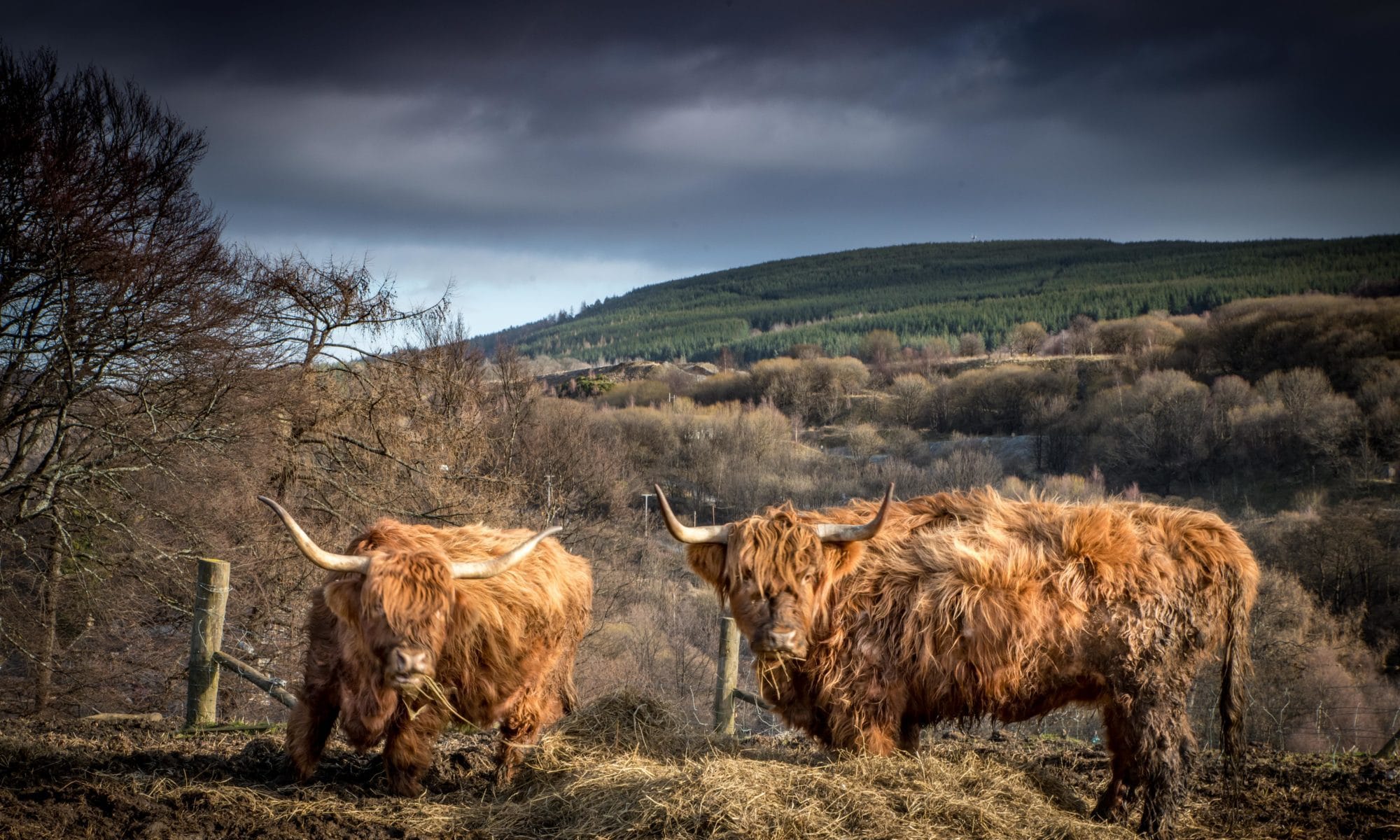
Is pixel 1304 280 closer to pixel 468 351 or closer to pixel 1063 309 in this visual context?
pixel 1063 309

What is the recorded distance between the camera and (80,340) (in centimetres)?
991

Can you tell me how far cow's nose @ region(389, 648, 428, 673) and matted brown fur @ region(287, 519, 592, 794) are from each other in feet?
0.26

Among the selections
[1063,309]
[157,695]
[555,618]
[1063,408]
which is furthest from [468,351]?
[1063,309]

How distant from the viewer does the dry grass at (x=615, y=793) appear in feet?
13.5

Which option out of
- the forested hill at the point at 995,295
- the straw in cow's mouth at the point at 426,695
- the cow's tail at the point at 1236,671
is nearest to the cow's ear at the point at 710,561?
the straw in cow's mouth at the point at 426,695

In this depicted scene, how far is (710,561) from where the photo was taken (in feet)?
17.2

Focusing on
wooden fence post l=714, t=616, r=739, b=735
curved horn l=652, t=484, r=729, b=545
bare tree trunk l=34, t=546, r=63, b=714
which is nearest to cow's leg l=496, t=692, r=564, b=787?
curved horn l=652, t=484, r=729, b=545

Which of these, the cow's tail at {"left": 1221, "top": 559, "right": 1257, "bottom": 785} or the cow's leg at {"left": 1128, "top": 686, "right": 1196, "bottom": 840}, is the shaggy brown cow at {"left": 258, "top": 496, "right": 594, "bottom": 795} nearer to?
the cow's leg at {"left": 1128, "top": 686, "right": 1196, "bottom": 840}

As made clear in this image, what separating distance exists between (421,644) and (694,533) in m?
1.52

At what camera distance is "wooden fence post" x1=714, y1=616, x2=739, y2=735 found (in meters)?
7.41

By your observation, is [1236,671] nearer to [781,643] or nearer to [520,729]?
[781,643]

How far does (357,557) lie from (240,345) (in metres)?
8.13

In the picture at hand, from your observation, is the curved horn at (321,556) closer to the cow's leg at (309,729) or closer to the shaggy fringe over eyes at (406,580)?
the shaggy fringe over eyes at (406,580)

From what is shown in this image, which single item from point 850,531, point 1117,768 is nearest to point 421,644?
point 850,531
